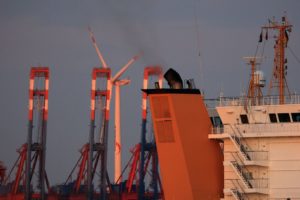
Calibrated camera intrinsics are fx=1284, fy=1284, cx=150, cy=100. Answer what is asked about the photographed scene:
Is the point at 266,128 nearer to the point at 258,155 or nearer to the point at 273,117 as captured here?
the point at 273,117

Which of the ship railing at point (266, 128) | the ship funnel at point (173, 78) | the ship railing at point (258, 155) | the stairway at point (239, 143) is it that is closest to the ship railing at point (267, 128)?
the ship railing at point (266, 128)

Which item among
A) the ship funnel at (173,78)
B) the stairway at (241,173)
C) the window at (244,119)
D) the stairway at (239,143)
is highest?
the ship funnel at (173,78)

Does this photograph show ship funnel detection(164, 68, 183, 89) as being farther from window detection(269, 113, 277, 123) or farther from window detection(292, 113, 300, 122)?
window detection(292, 113, 300, 122)

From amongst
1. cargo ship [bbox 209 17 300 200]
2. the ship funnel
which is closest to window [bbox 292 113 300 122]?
cargo ship [bbox 209 17 300 200]

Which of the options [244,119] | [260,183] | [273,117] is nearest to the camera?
[260,183]

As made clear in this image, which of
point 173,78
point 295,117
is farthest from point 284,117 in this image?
point 173,78

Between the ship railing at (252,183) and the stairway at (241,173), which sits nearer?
the ship railing at (252,183)

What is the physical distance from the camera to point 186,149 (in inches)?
1933

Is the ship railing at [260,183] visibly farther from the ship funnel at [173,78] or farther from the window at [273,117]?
the ship funnel at [173,78]

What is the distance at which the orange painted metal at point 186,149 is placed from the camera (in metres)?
49.1

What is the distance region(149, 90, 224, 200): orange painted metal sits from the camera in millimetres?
49062

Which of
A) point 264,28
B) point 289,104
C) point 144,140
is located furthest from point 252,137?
point 144,140

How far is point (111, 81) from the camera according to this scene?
11319 cm

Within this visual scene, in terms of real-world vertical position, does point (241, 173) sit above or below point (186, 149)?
below
